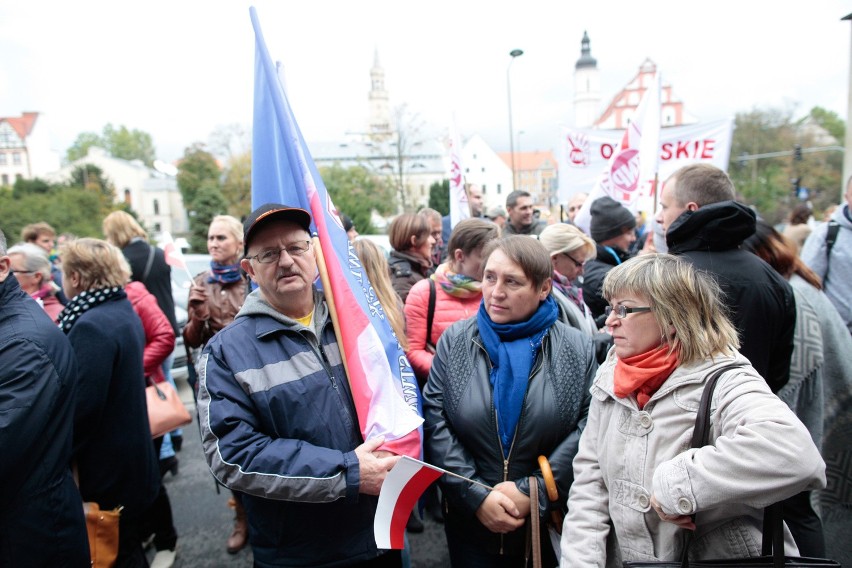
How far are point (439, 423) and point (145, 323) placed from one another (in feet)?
9.04

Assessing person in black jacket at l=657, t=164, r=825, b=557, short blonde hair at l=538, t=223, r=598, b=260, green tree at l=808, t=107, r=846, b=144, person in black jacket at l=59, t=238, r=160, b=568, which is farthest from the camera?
green tree at l=808, t=107, r=846, b=144

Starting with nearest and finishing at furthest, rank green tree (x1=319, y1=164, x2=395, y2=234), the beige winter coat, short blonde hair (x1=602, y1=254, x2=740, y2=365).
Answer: the beige winter coat < short blonde hair (x1=602, y1=254, x2=740, y2=365) < green tree (x1=319, y1=164, x2=395, y2=234)

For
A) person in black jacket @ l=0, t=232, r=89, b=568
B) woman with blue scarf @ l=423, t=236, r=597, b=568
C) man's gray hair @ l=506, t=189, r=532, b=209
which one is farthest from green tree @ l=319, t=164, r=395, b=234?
woman with blue scarf @ l=423, t=236, r=597, b=568

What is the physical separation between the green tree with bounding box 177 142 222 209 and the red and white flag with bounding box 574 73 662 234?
165ft

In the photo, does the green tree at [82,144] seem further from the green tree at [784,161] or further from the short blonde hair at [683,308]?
the short blonde hair at [683,308]

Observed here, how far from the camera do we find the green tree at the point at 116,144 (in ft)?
276

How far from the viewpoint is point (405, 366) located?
231 cm

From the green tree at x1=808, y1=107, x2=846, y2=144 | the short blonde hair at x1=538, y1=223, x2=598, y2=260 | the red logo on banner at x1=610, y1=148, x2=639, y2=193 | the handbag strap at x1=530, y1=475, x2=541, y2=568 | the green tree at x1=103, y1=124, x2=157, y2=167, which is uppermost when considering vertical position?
the green tree at x1=103, y1=124, x2=157, y2=167

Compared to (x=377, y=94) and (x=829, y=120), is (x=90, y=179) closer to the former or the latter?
(x=829, y=120)

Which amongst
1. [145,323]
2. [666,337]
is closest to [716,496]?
[666,337]

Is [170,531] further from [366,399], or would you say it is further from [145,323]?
[366,399]

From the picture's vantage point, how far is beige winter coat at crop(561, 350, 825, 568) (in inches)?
56.5

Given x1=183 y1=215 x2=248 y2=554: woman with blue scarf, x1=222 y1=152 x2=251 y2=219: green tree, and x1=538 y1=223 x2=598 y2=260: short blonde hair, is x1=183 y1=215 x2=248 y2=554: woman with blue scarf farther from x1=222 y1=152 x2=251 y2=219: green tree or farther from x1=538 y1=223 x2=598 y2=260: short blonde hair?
x1=222 y1=152 x2=251 y2=219: green tree

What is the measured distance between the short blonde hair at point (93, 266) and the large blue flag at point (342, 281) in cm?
128
